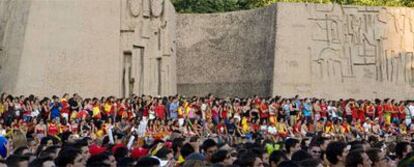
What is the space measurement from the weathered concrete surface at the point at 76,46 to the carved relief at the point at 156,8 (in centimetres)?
4

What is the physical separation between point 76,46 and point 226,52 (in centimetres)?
862

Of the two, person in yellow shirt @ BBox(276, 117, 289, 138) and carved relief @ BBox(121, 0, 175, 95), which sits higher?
carved relief @ BBox(121, 0, 175, 95)

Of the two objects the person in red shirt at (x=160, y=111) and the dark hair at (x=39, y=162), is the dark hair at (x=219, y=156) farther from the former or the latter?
the person in red shirt at (x=160, y=111)

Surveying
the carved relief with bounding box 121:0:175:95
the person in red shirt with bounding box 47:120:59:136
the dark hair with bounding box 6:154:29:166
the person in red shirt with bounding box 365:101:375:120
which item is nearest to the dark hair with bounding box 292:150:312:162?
the dark hair with bounding box 6:154:29:166

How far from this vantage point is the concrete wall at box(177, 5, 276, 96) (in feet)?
101

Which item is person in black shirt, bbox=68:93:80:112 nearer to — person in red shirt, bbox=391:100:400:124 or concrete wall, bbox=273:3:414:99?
concrete wall, bbox=273:3:414:99

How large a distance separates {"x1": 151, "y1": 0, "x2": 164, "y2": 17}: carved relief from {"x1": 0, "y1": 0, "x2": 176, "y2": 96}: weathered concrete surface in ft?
0.14

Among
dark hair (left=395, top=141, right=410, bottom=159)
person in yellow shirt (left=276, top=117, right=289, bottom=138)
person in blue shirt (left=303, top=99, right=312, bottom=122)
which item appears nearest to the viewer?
dark hair (left=395, top=141, right=410, bottom=159)

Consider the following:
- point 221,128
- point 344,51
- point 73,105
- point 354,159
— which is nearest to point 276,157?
point 354,159

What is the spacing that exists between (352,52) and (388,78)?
199 centimetres

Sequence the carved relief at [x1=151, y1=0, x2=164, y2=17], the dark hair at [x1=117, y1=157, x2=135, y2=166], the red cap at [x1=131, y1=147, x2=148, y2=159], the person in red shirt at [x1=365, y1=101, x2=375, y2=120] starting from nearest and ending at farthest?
the dark hair at [x1=117, y1=157, x2=135, y2=166]
the red cap at [x1=131, y1=147, x2=148, y2=159]
the person in red shirt at [x1=365, y1=101, x2=375, y2=120]
the carved relief at [x1=151, y1=0, x2=164, y2=17]

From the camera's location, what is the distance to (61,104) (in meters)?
21.7

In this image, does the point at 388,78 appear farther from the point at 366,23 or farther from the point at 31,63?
the point at 31,63

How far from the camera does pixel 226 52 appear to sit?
31.9m
